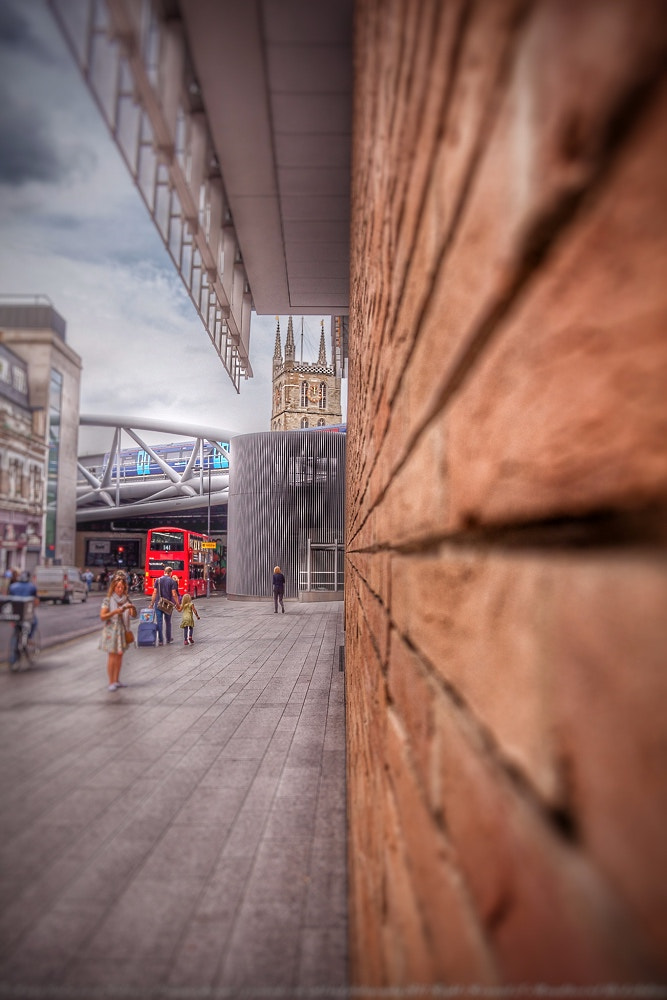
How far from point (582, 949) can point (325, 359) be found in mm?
71500

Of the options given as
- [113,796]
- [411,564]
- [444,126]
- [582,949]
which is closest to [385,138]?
[444,126]

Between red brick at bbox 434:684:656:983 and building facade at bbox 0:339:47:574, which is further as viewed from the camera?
building facade at bbox 0:339:47:574

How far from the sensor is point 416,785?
0.76m

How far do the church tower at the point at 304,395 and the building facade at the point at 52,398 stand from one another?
60.3 meters

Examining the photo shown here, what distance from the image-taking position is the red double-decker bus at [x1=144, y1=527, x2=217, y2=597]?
14.2 m

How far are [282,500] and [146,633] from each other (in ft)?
50.8

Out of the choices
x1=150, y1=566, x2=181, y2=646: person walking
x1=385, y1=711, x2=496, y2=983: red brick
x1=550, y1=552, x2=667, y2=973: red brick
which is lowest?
x1=150, y1=566, x2=181, y2=646: person walking

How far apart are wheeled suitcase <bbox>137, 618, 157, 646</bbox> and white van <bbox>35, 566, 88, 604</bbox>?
7.34 metres

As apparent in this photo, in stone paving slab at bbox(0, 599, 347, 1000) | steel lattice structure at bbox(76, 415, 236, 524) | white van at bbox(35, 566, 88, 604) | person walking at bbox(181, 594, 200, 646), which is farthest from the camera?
person walking at bbox(181, 594, 200, 646)

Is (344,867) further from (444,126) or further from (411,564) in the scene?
(444,126)

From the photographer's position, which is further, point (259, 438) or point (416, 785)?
point (259, 438)

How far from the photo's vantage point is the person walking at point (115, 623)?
17.4 ft

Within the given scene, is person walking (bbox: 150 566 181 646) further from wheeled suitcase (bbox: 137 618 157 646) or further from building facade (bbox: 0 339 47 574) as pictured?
building facade (bbox: 0 339 47 574)

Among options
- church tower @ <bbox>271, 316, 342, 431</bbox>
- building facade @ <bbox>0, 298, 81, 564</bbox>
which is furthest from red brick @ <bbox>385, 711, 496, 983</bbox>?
church tower @ <bbox>271, 316, 342, 431</bbox>
